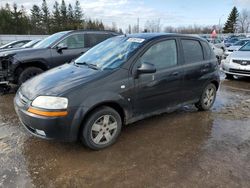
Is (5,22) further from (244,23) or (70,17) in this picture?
(244,23)

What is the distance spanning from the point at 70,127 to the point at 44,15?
6281 centimetres

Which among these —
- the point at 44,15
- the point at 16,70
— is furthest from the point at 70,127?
the point at 44,15

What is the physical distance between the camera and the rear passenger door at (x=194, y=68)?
4.67 m

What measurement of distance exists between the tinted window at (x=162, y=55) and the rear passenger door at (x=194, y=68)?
300mm

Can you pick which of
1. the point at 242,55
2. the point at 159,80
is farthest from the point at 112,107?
the point at 242,55

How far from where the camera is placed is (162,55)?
168 inches

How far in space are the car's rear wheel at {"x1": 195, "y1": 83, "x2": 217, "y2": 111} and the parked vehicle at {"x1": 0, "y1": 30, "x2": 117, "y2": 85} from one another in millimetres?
4012

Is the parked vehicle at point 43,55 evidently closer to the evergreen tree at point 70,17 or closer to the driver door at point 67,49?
the driver door at point 67,49

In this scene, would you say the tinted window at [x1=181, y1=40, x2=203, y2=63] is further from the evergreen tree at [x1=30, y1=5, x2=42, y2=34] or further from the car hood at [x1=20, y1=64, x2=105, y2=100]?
the evergreen tree at [x1=30, y1=5, x2=42, y2=34]

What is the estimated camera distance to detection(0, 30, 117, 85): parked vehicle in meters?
6.52

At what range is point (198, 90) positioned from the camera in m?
5.03

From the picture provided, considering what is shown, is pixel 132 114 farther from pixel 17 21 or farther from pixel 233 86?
pixel 17 21

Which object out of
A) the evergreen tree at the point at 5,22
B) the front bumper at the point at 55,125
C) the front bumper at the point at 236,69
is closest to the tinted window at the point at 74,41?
the front bumper at the point at 55,125

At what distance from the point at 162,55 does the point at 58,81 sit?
1868 millimetres
